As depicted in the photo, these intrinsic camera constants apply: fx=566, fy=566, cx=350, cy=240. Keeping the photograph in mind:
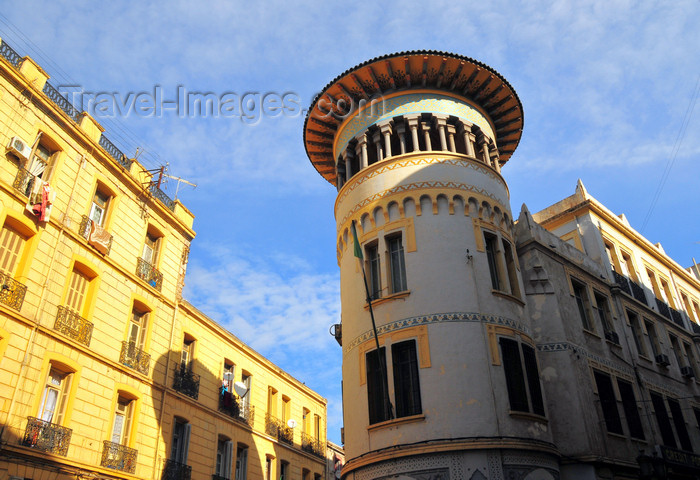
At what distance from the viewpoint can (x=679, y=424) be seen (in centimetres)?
2544

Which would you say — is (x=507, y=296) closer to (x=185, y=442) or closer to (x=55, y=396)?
(x=185, y=442)

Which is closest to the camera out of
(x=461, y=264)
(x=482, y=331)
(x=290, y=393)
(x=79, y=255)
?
(x=482, y=331)

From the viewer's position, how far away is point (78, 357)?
19.7 meters

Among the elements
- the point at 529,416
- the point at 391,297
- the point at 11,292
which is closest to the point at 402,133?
the point at 391,297


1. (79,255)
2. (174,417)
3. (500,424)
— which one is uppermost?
(79,255)

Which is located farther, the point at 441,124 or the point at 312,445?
the point at 312,445

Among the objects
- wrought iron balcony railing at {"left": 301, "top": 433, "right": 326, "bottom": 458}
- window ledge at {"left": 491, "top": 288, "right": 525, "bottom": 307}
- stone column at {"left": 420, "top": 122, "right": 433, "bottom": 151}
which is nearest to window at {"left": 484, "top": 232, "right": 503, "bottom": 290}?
window ledge at {"left": 491, "top": 288, "right": 525, "bottom": 307}

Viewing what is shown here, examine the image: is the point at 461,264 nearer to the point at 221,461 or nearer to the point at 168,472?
the point at 168,472

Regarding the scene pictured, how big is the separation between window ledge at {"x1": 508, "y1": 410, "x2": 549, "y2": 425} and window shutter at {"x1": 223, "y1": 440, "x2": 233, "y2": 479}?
53.2ft

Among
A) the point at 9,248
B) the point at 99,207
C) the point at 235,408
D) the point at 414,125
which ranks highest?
the point at 414,125

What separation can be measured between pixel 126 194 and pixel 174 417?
32.2ft

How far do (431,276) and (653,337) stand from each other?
15.9 meters

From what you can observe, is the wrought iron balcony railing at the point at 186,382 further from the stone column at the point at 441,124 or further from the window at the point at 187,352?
the stone column at the point at 441,124

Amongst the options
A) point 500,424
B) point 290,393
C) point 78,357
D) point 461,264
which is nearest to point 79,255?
point 78,357
